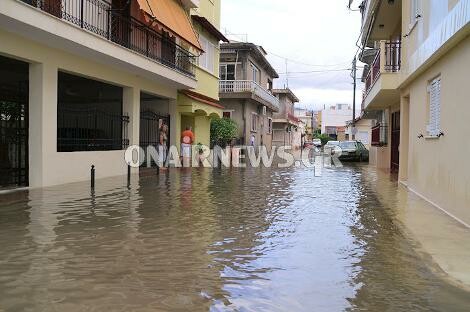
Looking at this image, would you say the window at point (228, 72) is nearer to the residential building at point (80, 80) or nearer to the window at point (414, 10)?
the residential building at point (80, 80)

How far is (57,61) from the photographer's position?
13.5 m

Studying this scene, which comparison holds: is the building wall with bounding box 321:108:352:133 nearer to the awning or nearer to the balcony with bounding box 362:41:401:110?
the awning

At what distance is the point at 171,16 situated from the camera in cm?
1811

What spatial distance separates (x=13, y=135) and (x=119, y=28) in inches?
224

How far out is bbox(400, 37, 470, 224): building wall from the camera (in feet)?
28.6

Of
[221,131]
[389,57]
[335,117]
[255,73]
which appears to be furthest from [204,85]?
[335,117]

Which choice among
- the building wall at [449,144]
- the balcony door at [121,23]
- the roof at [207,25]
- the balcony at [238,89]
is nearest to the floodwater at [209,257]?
the building wall at [449,144]

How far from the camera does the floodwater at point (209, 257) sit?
473 centimetres

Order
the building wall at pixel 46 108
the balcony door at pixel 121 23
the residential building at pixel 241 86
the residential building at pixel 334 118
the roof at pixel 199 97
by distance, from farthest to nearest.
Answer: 1. the residential building at pixel 334 118
2. the residential building at pixel 241 86
3. the roof at pixel 199 97
4. the balcony door at pixel 121 23
5. the building wall at pixel 46 108

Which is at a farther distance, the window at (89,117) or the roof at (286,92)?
the roof at (286,92)

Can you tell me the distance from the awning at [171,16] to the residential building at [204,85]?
2618mm

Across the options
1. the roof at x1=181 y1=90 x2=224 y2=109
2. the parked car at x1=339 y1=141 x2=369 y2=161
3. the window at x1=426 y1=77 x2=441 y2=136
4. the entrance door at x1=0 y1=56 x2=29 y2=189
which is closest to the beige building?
the window at x1=426 y1=77 x2=441 y2=136

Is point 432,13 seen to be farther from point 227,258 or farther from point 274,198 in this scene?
point 227,258

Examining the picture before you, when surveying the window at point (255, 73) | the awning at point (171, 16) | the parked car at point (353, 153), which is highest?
the window at point (255, 73)
